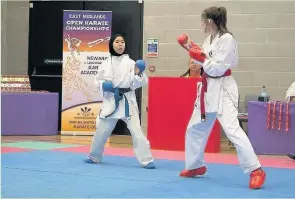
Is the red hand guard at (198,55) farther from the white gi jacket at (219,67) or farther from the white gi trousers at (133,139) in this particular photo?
the white gi trousers at (133,139)

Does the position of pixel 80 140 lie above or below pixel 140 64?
below

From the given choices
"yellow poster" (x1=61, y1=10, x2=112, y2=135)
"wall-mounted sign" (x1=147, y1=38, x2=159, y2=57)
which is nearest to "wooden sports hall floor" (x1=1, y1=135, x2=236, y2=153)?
"yellow poster" (x1=61, y1=10, x2=112, y2=135)

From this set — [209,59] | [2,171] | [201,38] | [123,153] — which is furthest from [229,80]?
[201,38]

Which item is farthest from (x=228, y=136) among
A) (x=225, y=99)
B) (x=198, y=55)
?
(x=198, y=55)

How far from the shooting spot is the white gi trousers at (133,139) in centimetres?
493

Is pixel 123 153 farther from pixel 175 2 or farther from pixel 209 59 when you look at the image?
pixel 175 2

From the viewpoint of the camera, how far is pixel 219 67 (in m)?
3.90

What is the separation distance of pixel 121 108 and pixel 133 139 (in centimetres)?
33

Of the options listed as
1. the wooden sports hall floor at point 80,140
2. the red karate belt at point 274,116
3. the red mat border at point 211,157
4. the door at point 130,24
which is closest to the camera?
the red mat border at point 211,157

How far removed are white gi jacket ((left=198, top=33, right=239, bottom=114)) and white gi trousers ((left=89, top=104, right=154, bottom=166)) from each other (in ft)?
3.58

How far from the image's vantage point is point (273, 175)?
4551mm

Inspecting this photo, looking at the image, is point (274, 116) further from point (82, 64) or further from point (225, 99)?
point (82, 64)

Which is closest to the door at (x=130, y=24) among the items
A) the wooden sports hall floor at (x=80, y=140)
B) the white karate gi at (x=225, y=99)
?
the wooden sports hall floor at (x=80, y=140)

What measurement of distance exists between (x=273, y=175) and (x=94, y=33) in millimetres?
4939
